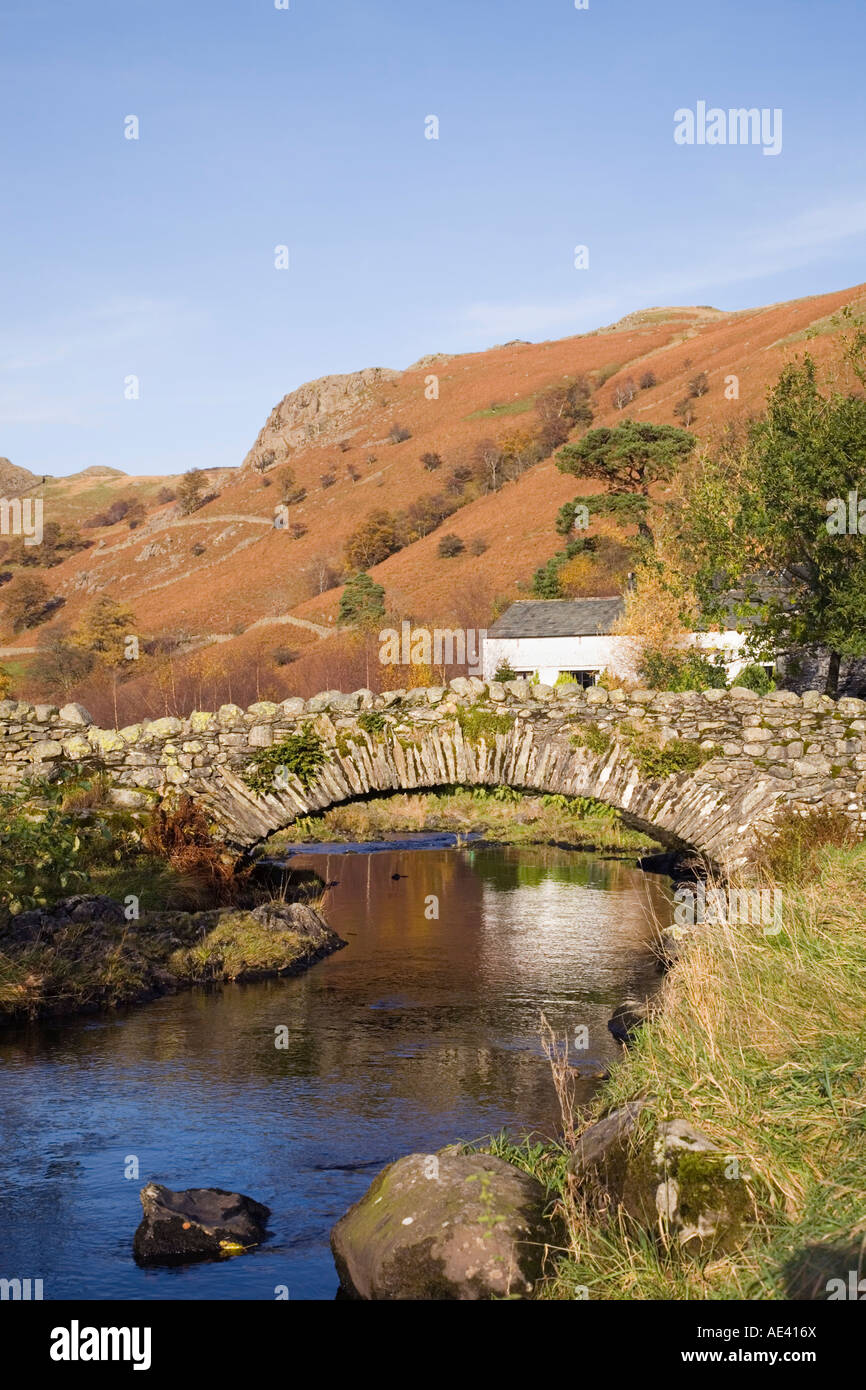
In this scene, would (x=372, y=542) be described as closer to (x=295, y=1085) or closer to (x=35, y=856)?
(x=35, y=856)

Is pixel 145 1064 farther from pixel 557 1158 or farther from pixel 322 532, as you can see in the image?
pixel 322 532

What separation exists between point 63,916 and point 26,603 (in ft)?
253

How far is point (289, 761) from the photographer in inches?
744

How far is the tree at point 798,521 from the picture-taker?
2520cm

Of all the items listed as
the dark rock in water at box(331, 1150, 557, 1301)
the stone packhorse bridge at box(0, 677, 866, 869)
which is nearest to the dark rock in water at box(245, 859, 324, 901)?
the stone packhorse bridge at box(0, 677, 866, 869)

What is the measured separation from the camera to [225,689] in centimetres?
5566

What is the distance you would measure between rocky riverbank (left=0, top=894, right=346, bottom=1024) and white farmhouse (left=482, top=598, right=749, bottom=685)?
30.8 metres

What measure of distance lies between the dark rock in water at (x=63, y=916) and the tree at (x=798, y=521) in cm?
1475

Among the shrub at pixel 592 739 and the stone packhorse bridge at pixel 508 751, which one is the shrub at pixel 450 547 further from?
the shrub at pixel 592 739

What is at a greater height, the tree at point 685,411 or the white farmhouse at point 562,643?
the tree at point 685,411

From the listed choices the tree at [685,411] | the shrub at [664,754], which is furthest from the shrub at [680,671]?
the tree at [685,411]

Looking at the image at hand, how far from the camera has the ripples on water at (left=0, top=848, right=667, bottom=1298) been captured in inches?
374

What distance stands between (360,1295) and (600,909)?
1505cm

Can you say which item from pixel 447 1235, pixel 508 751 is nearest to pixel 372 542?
pixel 508 751
